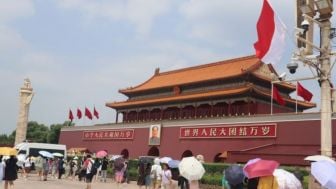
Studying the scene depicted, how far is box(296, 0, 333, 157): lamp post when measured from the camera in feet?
34.7

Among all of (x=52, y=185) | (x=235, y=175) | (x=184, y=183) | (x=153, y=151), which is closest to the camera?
(x=235, y=175)

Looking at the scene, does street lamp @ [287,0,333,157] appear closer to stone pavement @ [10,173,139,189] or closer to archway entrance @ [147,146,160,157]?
stone pavement @ [10,173,139,189]

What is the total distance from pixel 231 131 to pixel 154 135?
770cm

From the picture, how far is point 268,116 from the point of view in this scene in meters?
25.4

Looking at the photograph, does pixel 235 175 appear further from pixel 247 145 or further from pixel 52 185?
pixel 247 145

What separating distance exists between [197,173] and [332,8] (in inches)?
216

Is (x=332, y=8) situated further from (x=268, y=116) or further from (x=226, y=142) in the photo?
(x=226, y=142)

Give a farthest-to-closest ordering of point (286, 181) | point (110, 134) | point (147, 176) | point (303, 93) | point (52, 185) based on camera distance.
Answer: point (110, 134) → point (303, 93) → point (52, 185) → point (147, 176) → point (286, 181)

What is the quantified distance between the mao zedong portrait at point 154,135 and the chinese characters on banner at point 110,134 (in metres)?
2.66

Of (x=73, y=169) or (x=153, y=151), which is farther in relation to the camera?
(x=153, y=151)

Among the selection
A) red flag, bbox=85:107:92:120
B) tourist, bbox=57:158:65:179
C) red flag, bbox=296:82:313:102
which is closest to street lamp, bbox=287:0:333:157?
red flag, bbox=296:82:313:102

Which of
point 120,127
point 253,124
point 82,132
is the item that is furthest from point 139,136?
point 253,124

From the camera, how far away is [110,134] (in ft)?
126

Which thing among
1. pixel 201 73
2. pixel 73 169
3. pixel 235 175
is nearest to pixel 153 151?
pixel 201 73
